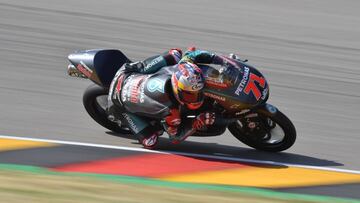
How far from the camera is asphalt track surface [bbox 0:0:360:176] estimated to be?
948cm

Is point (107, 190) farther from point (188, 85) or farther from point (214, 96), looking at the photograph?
point (214, 96)

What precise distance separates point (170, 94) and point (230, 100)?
645mm

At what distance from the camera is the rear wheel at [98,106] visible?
9.53 meters

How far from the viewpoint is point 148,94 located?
887 centimetres

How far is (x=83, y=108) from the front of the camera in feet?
33.6

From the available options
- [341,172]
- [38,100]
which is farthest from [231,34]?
[341,172]

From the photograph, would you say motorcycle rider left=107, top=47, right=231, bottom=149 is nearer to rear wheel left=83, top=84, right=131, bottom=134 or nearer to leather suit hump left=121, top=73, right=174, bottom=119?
leather suit hump left=121, top=73, right=174, bottom=119

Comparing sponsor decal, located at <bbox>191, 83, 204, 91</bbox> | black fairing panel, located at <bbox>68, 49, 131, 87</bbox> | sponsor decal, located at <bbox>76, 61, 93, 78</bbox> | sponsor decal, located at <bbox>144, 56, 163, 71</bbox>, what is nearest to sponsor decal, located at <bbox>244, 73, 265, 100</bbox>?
sponsor decal, located at <bbox>191, 83, 204, 91</bbox>


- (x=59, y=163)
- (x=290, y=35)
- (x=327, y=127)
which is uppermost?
(x=290, y=35)

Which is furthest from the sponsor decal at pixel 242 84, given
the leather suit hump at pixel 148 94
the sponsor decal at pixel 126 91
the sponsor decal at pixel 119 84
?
the sponsor decal at pixel 119 84

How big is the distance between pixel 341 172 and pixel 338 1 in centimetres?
728

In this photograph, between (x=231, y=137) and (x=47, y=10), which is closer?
(x=231, y=137)

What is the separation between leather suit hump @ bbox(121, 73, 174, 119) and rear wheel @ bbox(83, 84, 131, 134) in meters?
0.49

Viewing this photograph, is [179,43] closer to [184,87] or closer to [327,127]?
[327,127]
